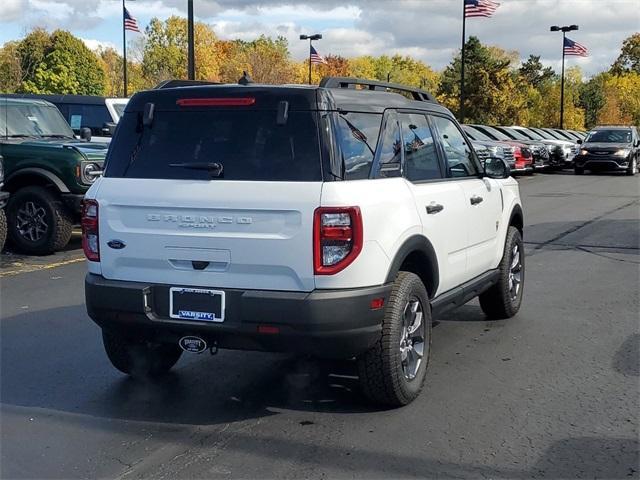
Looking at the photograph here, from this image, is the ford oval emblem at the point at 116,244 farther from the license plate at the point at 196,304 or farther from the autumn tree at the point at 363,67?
the autumn tree at the point at 363,67

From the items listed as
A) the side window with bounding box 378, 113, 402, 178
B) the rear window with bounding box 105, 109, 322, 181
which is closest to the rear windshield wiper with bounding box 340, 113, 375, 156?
the side window with bounding box 378, 113, 402, 178

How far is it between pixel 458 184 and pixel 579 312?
2.33 m

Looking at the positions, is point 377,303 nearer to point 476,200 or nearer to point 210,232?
point 210,232

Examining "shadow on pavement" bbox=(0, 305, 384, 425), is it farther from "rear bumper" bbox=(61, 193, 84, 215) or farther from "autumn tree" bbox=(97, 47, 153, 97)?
"autumn tree" bbox=(97, 47, 153, 97)

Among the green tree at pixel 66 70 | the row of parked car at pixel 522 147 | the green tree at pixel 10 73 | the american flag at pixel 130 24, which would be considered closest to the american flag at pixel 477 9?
the row of parked car at pixel 522 147

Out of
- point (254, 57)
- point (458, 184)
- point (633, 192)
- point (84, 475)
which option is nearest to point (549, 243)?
point (458, 184)

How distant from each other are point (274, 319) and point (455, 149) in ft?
8.04

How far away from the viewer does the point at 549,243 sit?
447 inches

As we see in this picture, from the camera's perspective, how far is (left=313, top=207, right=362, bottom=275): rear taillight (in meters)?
4.05

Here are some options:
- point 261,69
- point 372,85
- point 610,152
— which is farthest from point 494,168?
point 261,69

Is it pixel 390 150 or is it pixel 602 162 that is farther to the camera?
pixel 602 162

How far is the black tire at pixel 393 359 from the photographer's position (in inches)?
173

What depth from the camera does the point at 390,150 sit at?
4777mm

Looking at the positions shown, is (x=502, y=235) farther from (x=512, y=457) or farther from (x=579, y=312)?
(x=512, y=457)
